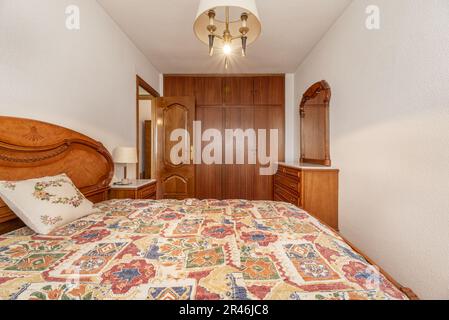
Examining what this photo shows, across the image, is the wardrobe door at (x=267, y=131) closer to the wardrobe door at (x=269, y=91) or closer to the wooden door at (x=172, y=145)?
the wardrobe door at (x=269, y=91)

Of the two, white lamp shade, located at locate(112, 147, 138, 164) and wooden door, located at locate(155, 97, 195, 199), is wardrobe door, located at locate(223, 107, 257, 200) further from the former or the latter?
white lamp shade, located at locate(112, 147, 138, 164)

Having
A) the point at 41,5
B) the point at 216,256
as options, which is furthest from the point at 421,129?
the point at 41,5

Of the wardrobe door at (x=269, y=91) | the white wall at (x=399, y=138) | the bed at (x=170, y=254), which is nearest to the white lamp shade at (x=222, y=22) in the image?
the white wall at (x=399, y=138)

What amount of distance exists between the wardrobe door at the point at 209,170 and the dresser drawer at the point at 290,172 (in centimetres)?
127

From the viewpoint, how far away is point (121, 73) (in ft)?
9.36

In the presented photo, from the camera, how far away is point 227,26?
1.66 metres

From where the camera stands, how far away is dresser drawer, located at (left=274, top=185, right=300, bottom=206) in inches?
115

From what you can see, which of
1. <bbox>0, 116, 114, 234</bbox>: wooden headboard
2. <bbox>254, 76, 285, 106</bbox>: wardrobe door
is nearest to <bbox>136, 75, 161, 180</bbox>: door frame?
<bbox>0, 116, 114, 234</bbox>: wooden headboard

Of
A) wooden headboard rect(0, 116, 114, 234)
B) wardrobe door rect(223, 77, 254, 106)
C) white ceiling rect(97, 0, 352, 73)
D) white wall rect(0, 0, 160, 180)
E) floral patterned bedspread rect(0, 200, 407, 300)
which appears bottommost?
floral patterned bedspread rect(0, 200, 407, 300)

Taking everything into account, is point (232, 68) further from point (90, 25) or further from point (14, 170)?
point (14, 170)

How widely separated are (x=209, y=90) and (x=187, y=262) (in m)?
3.98

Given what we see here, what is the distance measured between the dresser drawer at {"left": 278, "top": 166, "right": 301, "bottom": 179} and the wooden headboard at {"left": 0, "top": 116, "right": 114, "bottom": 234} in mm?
2231

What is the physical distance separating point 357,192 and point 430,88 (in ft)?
3.81

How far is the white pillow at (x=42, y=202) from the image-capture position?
4.09 ft
